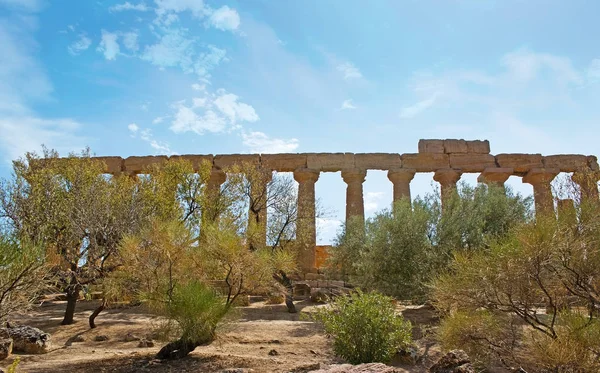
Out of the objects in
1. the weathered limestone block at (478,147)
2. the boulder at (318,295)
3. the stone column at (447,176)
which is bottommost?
the boulder at (318,295)

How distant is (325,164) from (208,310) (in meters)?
13.8

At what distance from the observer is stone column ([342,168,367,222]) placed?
2205 centimetres

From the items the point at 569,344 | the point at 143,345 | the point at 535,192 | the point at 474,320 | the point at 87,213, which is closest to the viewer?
the point at 569,344

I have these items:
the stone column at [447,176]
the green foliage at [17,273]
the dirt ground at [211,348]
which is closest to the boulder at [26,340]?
the dirt ground at [211,348]

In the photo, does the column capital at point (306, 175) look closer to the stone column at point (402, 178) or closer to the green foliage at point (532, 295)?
the stone column at point (402, 178)

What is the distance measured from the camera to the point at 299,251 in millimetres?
20938

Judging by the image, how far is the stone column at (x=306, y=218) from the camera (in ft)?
63.5

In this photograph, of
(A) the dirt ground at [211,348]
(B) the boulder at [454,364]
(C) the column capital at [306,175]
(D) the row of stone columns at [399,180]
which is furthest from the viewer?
(C) the column capital at [306,175]

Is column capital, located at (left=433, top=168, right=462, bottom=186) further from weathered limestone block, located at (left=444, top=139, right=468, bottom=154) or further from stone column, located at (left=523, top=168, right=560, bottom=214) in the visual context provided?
stone column, located at (left=523, top=168, right=560, bottom=214)

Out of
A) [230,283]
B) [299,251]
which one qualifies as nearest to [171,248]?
[230,283]

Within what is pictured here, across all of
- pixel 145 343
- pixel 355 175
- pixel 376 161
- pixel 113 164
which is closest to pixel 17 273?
pixel 145 343

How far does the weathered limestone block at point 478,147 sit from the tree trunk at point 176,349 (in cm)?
1709

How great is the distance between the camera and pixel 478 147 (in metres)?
23.0

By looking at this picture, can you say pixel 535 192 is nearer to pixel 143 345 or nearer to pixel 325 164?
pixel 325 164
